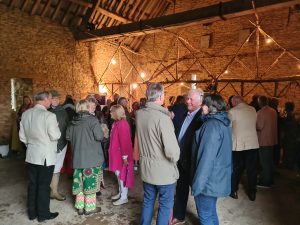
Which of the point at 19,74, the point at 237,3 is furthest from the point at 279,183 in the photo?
the point at 19,74

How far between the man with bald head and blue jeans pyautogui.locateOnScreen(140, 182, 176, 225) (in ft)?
5.72

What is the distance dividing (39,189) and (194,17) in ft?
17.6

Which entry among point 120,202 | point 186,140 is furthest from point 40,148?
point 186,140

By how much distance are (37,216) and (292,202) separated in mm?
3836

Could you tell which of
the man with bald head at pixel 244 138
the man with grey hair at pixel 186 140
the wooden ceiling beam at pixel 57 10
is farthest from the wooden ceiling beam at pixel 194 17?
the man with grey hair at pixel 186 140

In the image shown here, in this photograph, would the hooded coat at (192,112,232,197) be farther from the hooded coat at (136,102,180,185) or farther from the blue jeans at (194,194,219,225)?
the hooded coat at (136,102,180,185)

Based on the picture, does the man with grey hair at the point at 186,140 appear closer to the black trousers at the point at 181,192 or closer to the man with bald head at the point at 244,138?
the black trousers at the point at 181,192

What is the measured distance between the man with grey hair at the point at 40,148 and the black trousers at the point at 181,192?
5.34 feet

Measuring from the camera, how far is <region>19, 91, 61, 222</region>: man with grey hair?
3.54 meters

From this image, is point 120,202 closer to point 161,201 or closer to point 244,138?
point 161,201

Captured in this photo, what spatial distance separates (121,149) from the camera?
412cm

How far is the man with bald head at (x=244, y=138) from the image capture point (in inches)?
172

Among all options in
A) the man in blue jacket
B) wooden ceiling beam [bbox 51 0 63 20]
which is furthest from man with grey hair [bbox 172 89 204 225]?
wooden ceiling beam [bbox 51 0 63 20]

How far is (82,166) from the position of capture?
12.1ft
